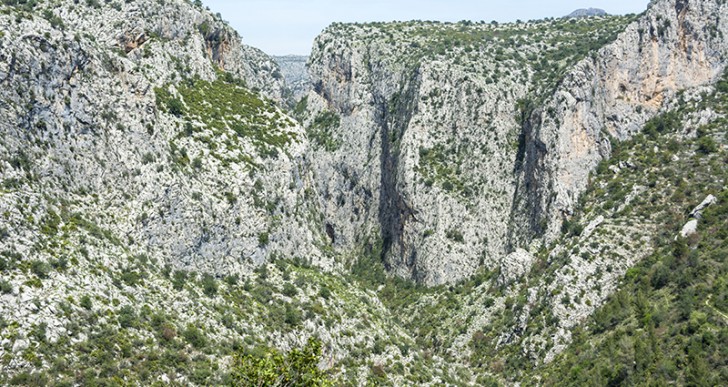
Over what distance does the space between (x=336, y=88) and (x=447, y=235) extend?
57402mm

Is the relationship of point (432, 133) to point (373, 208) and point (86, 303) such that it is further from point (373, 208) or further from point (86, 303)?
point (86, 303)

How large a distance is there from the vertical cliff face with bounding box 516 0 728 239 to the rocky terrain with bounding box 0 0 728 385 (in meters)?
0.40

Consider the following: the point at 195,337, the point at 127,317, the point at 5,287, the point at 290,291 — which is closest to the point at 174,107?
the point at 290,291

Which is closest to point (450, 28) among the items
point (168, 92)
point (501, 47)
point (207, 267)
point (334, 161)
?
point (501, 47)

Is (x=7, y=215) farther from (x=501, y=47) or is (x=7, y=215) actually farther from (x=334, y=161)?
(x=501, y=47)

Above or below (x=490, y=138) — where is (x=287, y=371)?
below

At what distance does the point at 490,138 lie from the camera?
120 meters

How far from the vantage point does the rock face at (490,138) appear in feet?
352

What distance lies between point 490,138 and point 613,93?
23.3 meters

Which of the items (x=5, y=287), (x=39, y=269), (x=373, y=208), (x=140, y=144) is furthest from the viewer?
(x=373, y=208)

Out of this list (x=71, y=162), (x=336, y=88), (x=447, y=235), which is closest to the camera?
(x=71, y=162)

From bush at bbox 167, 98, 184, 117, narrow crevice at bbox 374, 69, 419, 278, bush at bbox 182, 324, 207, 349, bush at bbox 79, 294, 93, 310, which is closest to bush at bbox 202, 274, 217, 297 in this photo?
bush at bbox 182, 324, 207, 349

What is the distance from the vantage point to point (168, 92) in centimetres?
8688

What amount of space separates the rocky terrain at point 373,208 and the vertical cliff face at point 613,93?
40cm
